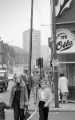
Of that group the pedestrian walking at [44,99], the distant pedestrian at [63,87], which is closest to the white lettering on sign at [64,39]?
the distant pedestrian at [63,87]

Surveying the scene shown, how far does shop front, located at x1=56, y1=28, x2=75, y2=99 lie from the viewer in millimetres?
18828

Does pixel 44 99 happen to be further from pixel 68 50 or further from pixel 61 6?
pixel 61 6

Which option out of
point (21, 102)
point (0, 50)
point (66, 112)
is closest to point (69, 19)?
point (66, 112)

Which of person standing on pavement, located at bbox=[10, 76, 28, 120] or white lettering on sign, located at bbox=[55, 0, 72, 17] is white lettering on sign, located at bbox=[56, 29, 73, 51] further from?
person standing on pavement, located at bbox=[10, 76, 28, 120]

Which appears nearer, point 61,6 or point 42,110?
point 42,110

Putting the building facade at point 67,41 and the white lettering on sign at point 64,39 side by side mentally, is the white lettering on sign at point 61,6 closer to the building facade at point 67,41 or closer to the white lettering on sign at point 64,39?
the building facade at point 67,41

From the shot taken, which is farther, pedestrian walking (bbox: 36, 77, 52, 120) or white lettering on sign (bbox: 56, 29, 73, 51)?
white lettering on sign (bbox: 56, 29, 73, 51)

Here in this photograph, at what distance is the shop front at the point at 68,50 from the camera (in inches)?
741

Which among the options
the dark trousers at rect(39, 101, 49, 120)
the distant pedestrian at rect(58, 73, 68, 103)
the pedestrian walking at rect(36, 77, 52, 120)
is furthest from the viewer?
the distant pedestrian at rect(58, 73, 68, 103)

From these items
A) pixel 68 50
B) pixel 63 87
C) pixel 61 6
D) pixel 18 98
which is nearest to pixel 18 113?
pixel 18 98

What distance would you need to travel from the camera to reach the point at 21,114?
1019 cm

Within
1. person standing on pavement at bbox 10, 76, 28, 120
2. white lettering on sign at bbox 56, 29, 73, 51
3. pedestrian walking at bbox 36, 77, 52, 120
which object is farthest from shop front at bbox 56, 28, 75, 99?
pedestrian walking at bbox 36, 77, 52, 120

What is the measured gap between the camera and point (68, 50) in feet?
61.9

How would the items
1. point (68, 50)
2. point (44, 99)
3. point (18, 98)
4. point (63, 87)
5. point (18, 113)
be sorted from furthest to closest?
point (68, 50) → point (63, 87) → point (18, 113) → point (18, 98) → point (44, 99)
